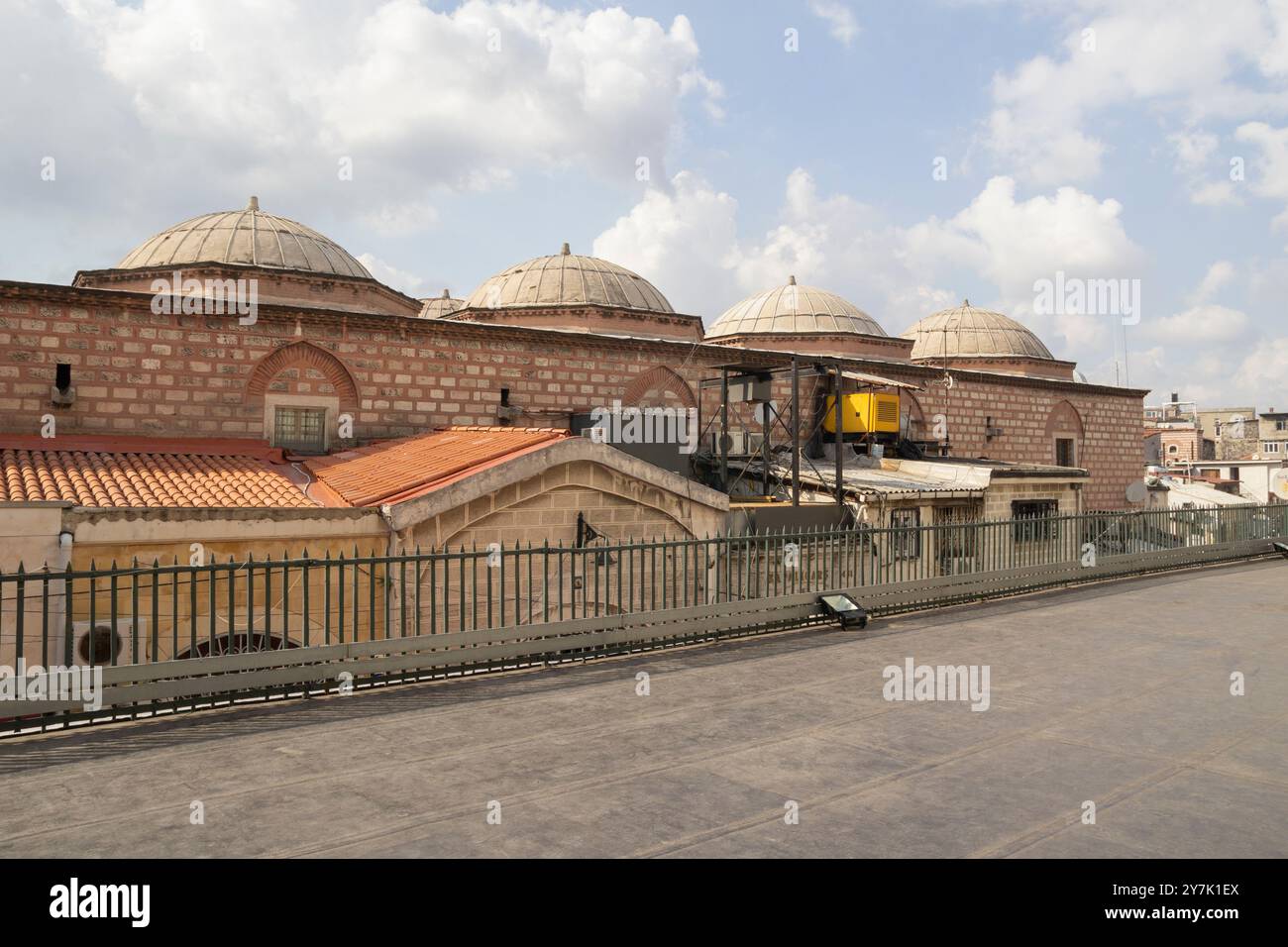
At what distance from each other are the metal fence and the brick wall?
5947mm

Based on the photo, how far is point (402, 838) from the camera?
176 inches

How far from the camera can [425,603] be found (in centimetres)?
1071

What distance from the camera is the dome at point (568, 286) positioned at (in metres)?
24.6

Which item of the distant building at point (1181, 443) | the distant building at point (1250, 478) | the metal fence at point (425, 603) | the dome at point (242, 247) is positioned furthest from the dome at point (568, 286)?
the distant building at point (1181, 443)

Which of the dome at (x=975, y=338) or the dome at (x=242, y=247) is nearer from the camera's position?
the dome at (x=242, y=247)

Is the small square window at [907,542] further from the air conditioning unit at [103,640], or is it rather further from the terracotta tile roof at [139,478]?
the air conditioning unit at [103,640]

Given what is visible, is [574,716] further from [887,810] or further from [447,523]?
[447,523]

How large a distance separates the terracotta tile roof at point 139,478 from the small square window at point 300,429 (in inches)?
66.4

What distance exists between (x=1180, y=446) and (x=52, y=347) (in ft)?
222

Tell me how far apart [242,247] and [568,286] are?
27.4 feet

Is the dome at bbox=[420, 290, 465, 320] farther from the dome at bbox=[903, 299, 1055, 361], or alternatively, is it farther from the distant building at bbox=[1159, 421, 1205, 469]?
the distant building at bbox=[1159, 421, 1205, 469]

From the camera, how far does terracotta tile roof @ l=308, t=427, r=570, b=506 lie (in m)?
11.6

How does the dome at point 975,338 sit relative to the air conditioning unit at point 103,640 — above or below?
above
